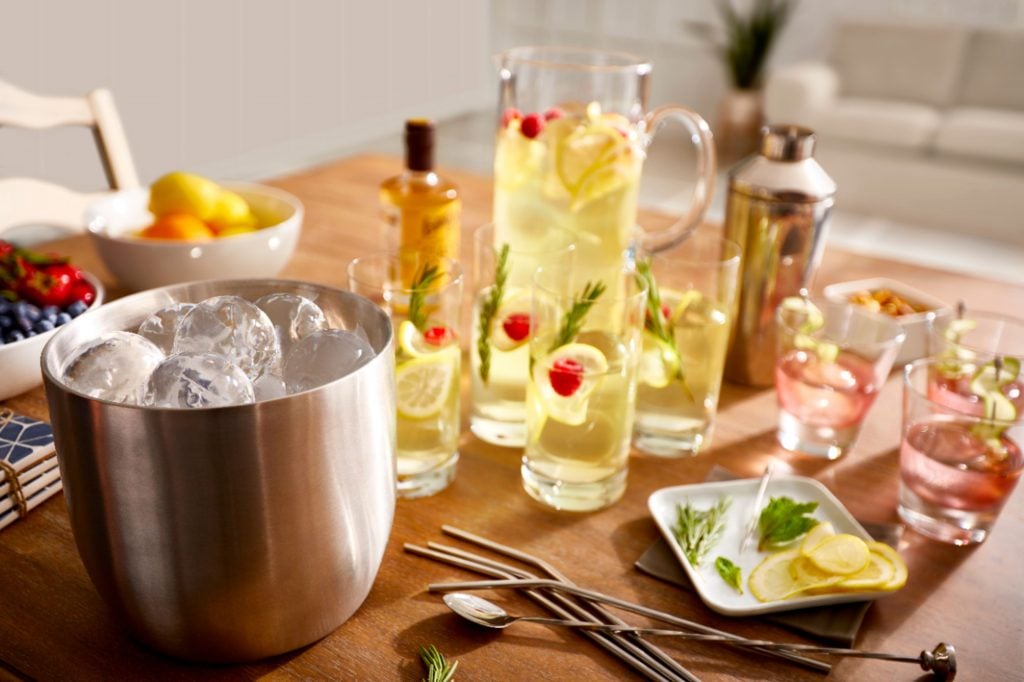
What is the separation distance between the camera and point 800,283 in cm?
101

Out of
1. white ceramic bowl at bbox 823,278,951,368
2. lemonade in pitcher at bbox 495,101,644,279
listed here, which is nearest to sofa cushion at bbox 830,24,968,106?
white ceramic bowl at bbox 823,278,951,368

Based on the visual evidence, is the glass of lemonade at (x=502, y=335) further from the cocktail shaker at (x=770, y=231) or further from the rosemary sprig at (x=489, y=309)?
the cocktail shaker at (x=770, y=231)

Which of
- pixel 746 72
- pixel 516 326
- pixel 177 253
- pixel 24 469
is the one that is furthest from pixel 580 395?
pixel 746 72

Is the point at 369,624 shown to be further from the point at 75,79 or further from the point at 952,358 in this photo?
the point at 75,79

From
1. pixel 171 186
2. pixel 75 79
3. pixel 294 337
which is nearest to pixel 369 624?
pixel 294 337

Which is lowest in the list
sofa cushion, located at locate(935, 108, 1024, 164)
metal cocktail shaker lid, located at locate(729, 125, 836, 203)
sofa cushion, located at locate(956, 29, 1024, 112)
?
sofa cushion, located at locate(935, 108, 1024, 164)

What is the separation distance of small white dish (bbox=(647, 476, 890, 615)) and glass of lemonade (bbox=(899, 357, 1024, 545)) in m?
0.07

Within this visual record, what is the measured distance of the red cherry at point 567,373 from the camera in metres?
0.75

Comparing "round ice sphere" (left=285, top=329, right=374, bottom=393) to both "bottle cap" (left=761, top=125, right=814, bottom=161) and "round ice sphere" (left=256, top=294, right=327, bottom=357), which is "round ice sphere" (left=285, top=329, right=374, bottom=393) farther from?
"bottle cap" (left=761, top=125, right=814, bottom=161)

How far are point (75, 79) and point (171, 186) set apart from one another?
8.78 ft

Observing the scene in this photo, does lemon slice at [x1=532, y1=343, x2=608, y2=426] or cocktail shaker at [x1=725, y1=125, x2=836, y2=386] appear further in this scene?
cocktail shaker at [x1=725, y1=125, x2=836, y2=386]

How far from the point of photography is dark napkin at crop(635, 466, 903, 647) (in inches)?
25.6

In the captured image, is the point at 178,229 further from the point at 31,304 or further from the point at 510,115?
the point at 510,115

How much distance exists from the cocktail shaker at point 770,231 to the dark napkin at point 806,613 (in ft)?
1.13
